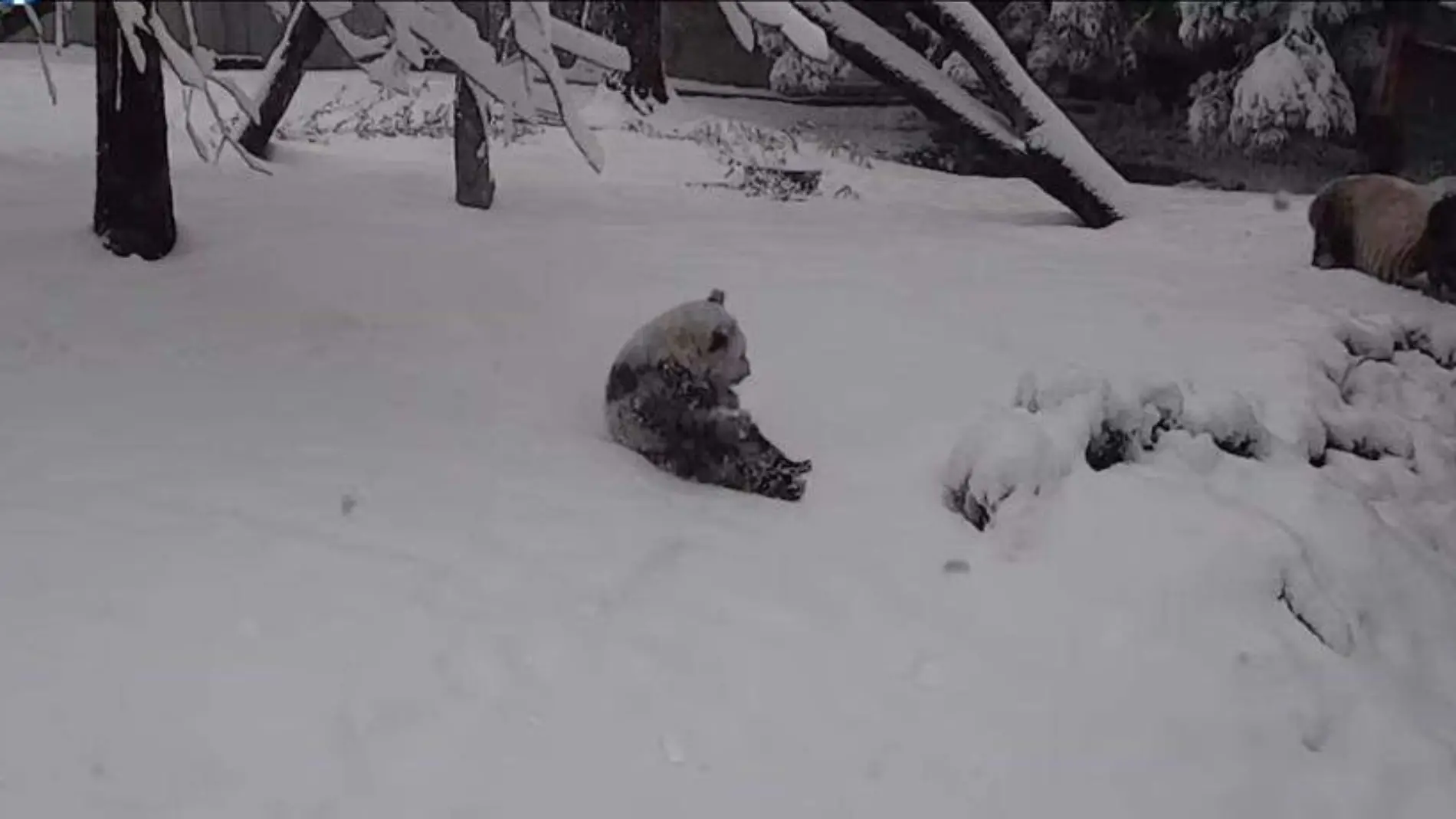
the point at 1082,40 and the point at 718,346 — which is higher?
the point at 1082,40

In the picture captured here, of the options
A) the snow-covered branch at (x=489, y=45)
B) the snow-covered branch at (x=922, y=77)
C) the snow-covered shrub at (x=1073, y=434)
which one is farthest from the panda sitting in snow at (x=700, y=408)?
the snow-covered branch at (x=922, y=77)

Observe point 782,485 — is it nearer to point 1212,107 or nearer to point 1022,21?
point 1212,107

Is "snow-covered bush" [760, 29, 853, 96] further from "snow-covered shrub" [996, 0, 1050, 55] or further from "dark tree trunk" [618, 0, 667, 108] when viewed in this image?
"snow-covered shrub" [996, 0, 1050, 55]

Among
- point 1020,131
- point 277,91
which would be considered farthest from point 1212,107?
point 277,91

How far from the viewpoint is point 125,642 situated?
3.19 m

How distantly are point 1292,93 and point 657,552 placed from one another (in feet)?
24.1

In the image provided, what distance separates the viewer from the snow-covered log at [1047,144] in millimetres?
7484

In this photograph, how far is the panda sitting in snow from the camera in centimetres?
410

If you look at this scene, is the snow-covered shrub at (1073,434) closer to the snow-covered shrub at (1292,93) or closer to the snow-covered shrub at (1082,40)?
the snow-covered shrub at (1292,93)

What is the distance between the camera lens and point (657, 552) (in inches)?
150

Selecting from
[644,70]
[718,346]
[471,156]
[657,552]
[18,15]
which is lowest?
[657,552]

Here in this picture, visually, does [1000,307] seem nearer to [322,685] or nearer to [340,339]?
[340,339]

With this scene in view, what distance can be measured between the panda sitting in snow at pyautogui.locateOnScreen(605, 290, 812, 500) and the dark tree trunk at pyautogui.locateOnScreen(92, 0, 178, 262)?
1.95 meters

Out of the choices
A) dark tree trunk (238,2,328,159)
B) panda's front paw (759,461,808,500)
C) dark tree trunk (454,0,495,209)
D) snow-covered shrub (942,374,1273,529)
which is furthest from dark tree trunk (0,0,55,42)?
snow-covered shrub (942,374,1273,529)
